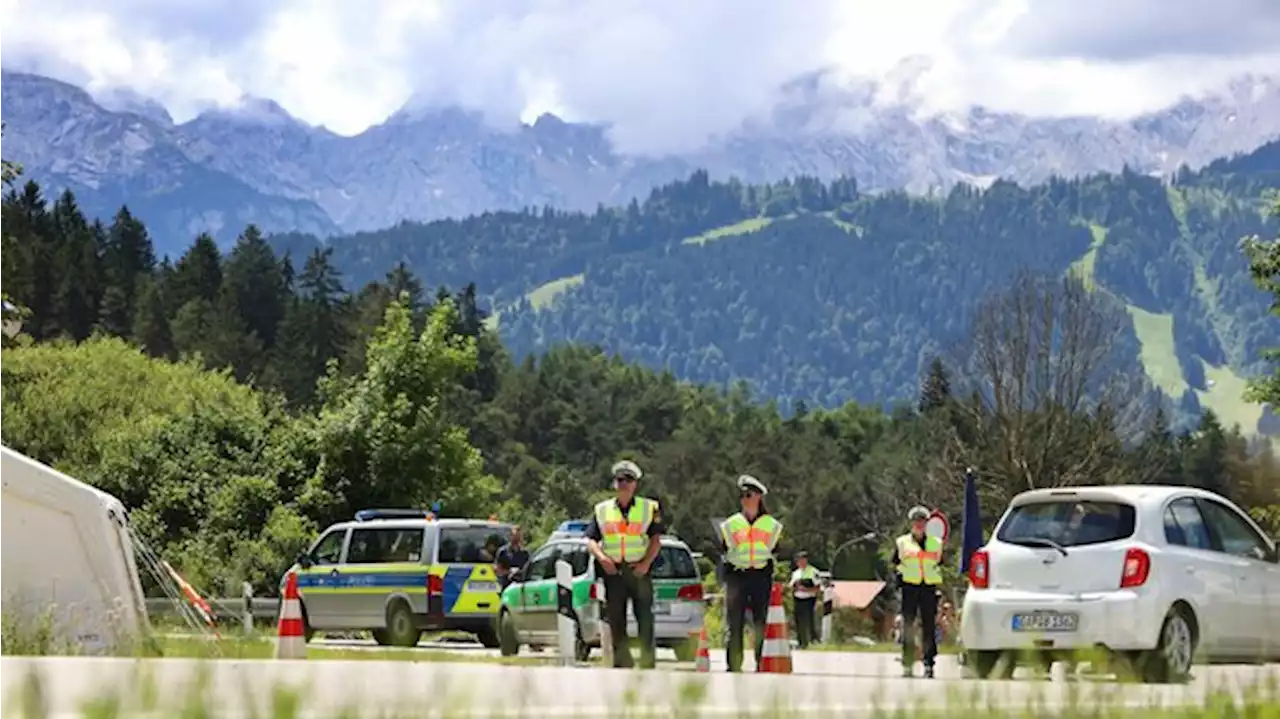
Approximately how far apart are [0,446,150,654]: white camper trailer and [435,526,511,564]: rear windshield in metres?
8.38

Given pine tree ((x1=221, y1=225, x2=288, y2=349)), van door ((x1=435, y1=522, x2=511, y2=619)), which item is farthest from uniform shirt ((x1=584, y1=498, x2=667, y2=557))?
pine tree ((x1=221, y1=225, x2=288, y2=349))

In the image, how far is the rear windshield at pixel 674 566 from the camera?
24.7 metres

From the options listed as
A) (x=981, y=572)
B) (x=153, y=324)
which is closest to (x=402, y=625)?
(x=981, y=572)

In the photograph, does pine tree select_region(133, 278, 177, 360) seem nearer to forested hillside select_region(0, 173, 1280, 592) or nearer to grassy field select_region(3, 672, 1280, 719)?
forested hillside select_region(0, 173, 1280, 592)

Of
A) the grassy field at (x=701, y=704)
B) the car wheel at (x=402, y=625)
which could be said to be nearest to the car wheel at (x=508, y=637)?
the car wheel at (x=402, y=625)

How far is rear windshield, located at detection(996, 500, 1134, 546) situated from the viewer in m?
15.9

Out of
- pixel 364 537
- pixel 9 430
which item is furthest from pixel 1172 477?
pixel 364 537

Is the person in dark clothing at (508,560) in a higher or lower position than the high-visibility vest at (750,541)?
higher

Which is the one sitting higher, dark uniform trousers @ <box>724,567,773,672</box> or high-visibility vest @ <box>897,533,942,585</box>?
high-visibility vest @ <box>897,533,942,585</box>

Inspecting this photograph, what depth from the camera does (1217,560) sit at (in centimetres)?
1612

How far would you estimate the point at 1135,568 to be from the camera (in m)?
15.6

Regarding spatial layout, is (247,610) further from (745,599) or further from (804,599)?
(745,599)

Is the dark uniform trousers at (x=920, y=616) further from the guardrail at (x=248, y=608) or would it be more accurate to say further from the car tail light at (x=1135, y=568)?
the guardrail at (x=248, y=608)

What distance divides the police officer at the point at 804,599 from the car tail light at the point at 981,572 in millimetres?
15349
